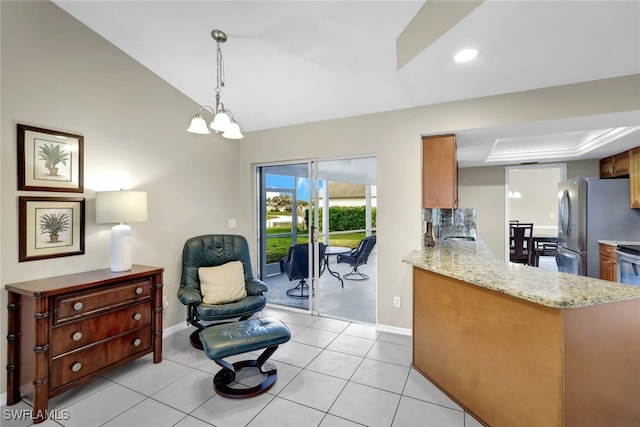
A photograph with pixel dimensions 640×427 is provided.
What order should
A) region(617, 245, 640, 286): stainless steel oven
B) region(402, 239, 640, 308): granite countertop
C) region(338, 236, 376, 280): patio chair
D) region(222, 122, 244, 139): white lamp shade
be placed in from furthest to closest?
region(338, 236, 376, 280): patio chair < region(617, 245, 640, 286): stainless steel oven < region(222, 122, 244, 139): white lamp shade < region(402, 239, 640, 308): granite countertop

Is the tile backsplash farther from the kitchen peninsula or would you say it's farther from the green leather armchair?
the green leather armchair

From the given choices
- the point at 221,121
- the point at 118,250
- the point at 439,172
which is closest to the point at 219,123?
the point at 221,121

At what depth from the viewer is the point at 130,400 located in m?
2.15

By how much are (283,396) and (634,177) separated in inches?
192

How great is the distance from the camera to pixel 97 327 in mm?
2248

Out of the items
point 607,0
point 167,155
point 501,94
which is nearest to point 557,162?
point 501,94

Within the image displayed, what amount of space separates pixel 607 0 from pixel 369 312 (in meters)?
3.49

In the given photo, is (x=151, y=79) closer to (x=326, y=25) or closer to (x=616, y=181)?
(x=326, y=25)

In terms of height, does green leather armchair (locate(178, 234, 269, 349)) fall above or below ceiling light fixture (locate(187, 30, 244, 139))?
below

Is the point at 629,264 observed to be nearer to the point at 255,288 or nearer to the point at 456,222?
the point at 456,222

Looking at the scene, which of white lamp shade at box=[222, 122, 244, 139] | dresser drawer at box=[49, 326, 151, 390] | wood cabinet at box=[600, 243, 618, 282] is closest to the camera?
dresser drawer at box=[49, 326, 151, 390]

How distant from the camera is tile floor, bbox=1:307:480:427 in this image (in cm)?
194

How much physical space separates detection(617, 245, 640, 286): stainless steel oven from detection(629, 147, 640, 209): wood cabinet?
794mm

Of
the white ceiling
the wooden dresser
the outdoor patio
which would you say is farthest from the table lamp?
the outdoor patio
